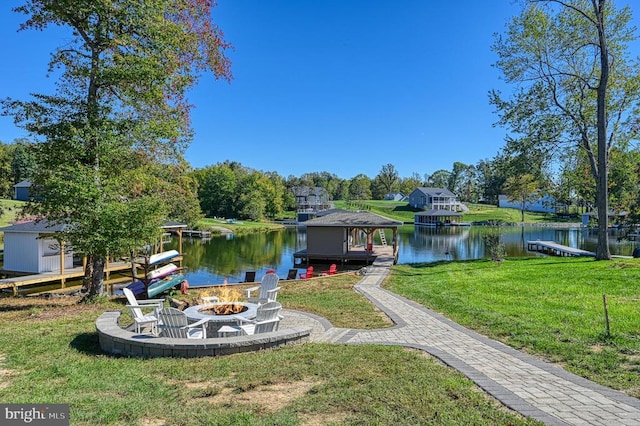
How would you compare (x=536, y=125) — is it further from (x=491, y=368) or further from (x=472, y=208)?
(x=472, y=208)

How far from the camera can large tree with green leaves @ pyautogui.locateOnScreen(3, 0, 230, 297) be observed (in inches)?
369

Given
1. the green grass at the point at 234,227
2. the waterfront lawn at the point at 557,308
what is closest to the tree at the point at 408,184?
the green grass at the point at 234,227

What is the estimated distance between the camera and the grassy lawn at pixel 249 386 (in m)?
3.68

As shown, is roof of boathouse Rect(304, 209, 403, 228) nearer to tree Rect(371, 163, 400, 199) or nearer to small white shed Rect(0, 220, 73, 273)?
small white shed Rect(0, 220, 73, 273)

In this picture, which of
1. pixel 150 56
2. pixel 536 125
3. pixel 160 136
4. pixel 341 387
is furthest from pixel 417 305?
pixel 536 125

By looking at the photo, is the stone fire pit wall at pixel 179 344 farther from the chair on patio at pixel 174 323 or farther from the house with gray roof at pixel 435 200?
the house with gray roof at pixel 435 200

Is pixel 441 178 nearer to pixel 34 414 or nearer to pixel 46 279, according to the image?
pixel 46 279

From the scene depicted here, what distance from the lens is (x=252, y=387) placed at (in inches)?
175

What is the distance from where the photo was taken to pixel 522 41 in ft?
65.3

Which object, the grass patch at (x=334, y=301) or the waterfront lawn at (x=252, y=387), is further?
the grass patch at (x=334, y=301)

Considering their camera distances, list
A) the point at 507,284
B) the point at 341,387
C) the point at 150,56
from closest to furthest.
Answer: the point at 341,387
the point at 150,56
the point at 507,284

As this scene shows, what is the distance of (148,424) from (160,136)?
8013 millimetres

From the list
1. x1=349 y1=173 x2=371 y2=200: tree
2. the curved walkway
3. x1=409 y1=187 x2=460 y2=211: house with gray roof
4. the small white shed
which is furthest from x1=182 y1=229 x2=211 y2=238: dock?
x1=349 y1=173 x2=371 y2=200: tree

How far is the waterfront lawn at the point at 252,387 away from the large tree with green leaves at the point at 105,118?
12.8ft
